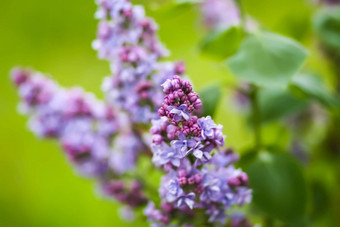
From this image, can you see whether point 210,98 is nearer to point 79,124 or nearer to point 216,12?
point 79,124

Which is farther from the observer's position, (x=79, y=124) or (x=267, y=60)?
(x=79, y=124)

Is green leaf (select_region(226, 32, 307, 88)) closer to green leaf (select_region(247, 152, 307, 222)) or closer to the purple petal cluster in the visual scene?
green leaf (select_region(247, 152, 307, 222))

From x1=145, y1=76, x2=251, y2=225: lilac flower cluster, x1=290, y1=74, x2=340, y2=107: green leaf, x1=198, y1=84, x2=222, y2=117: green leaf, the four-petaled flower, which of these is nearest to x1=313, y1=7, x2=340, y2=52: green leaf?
x1=290, y1=74, x2=340, y2=107: green leaf

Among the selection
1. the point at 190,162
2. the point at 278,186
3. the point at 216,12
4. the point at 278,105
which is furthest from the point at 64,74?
the point at 190,162

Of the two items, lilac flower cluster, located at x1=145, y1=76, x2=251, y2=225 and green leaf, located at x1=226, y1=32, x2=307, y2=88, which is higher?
green leaf, located at x1=226, y1=32, x2=307, y2=88

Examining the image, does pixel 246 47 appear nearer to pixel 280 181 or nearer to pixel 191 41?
pixel 280 181

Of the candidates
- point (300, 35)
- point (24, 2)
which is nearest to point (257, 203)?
point (300, 35)

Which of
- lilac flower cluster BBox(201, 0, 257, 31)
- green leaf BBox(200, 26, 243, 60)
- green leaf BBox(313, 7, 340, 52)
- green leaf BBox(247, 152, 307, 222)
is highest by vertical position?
lilac flower cluster BBox(201, 0, 257, 31)
